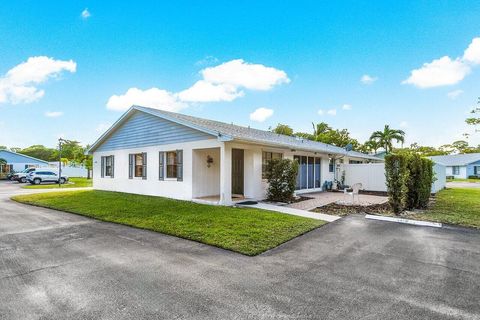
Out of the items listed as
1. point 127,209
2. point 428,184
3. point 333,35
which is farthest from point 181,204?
point 333,35

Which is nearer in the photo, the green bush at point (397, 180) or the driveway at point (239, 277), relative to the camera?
the driveway at point (239, 277)

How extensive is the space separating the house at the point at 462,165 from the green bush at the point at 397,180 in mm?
40624

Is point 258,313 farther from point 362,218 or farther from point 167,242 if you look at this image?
point 362,218

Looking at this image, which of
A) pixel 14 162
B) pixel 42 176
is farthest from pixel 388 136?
pixel 14 162

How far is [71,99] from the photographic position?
19438 millimetres

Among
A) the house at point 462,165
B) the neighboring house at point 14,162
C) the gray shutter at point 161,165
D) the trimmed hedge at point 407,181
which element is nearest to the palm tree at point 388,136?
the house at point 462,165

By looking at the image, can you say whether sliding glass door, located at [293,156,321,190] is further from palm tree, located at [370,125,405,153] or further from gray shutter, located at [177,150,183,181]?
palm tree, located at [370,125,405,153]

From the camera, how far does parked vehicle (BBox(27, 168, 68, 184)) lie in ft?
84.7

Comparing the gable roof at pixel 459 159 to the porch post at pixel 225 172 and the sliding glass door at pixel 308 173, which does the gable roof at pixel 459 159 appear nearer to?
the sliding glass door at pixel 308 173

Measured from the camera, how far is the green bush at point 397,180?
30.0ft

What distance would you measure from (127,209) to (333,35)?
13005mm

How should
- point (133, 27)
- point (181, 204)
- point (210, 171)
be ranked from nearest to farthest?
point (181, 204), point (210, 171), point (133, 27)

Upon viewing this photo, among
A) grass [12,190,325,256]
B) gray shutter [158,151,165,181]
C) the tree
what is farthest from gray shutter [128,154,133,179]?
the tree

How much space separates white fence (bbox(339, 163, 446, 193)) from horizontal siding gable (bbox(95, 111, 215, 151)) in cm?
1215
